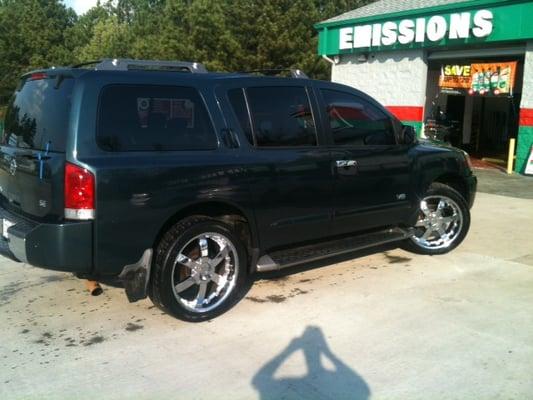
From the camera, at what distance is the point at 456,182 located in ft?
22.0

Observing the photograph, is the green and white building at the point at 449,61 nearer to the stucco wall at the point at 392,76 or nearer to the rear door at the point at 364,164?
the stucco wall at the point at 392,76

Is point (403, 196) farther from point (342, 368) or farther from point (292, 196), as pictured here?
point (342, 368)

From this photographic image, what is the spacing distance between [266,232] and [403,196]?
5.77 ft

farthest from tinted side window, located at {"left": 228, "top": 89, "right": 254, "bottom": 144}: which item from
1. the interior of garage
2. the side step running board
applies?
the interior of garage

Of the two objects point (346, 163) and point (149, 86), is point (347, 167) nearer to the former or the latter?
point (346, 163)

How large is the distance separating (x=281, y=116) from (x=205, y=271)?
1.48m

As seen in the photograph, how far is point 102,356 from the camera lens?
3.97 metres

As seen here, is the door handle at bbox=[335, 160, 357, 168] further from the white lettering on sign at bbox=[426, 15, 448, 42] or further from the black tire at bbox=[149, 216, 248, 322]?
the white lettering on sign at bbox=[426, 15, 448, 42]

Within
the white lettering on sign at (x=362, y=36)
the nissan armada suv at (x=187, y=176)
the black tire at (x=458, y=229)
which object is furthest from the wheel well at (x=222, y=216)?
the white lettering on sign at (x=362, y=36)

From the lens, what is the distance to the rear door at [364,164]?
5309 mm

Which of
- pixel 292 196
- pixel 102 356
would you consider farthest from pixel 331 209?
pixel 102 356

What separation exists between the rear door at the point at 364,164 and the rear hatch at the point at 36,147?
7.59 ft

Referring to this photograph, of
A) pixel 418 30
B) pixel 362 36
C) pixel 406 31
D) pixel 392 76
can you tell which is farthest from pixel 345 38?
pixel 418 30

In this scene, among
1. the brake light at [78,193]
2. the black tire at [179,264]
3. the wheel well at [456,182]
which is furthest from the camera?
the wheel well at [456,182]
